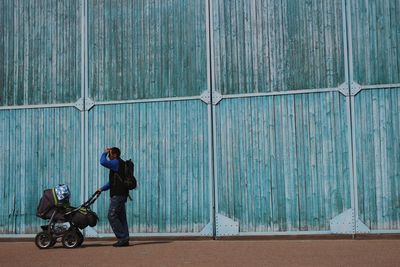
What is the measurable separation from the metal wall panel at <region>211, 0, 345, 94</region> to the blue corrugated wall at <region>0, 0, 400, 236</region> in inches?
1.0

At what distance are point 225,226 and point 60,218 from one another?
12.5 ft

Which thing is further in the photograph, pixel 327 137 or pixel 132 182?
pixel 327 137

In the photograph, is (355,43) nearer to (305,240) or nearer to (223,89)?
(223,89)

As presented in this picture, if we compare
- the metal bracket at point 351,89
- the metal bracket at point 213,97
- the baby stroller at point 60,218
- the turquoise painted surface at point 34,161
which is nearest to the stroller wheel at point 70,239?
the baby stroller at point 60,218

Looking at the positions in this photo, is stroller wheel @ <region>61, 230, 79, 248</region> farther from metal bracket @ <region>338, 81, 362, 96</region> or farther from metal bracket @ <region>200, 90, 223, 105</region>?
metal bracket @ <region>338, 81, 362, 96</region>

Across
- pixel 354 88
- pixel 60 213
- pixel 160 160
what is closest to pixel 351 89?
pixel 354 88

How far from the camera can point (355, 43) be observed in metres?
14.0

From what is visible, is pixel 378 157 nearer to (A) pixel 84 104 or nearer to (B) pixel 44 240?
(A) pixel 84 104

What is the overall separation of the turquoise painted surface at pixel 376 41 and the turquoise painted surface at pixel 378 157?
1.23 feet

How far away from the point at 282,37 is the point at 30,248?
282 inches

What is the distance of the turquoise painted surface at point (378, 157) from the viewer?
13.4 metres

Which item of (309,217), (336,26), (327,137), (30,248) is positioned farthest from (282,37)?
(30,248)

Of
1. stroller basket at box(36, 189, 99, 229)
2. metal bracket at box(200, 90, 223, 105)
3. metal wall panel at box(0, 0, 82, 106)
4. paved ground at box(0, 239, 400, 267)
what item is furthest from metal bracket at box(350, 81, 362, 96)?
metal wall panel at box(0, 0, 82, 106)

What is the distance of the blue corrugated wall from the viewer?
45.1ft
